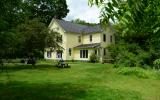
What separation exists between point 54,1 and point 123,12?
84.5 meters

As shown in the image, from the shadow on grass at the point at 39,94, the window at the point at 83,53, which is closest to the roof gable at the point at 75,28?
the window at the point at 83,53

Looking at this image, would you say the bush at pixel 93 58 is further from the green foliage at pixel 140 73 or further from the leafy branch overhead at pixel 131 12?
the leafy branch overhead at pixel 131 12

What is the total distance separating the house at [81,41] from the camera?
Answer: 186 feet

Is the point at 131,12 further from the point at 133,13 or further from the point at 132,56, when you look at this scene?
the point at 132,56

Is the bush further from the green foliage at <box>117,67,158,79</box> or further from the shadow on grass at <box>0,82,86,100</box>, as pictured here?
the shadow on grass at <box>0,82,86,100</box>

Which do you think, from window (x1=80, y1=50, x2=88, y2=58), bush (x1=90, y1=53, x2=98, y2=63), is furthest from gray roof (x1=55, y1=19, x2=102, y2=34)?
bush (x1=90, y1=53, x2=98, y2=63)

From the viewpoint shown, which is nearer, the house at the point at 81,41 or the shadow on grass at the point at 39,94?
the shadow on grass at the point at 39,94

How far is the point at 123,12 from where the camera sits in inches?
126

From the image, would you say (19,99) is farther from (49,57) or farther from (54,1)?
(54,1)

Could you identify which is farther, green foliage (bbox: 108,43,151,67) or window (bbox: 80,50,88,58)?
window (bbox: 80,50,88,58)

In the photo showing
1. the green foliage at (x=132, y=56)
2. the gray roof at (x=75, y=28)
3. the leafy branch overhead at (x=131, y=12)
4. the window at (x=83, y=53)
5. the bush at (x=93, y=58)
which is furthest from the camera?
the gray roof at (x=75, y=28)

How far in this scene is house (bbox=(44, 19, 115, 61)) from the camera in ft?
186

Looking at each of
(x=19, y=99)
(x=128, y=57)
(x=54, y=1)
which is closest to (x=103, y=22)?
(x=19, y=99)

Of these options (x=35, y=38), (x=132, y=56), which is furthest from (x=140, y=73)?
(x=35, y=38)
